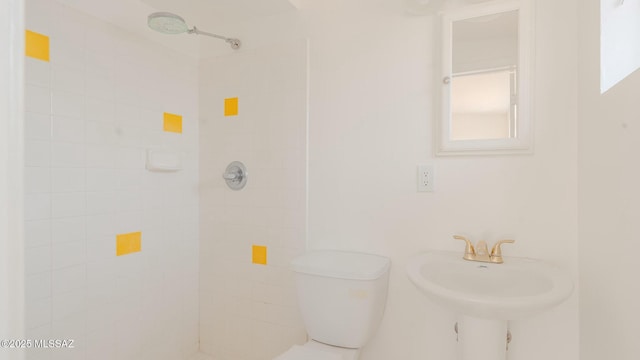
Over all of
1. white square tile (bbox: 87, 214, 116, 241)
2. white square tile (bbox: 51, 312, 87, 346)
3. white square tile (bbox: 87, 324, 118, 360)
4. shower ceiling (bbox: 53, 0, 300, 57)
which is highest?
shower ceiling (bbox: 53, 0, 300, 57)

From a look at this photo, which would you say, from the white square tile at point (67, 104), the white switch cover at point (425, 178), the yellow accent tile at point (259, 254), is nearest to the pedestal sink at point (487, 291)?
the white switch cover at point (425, 178)

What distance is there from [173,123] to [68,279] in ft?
2.80

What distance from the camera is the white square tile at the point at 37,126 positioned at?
44.3 inches

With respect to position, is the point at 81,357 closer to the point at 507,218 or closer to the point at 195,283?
the point at 195,283

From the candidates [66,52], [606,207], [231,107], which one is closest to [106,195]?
[66,52]

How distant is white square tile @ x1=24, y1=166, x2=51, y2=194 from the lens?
112cm

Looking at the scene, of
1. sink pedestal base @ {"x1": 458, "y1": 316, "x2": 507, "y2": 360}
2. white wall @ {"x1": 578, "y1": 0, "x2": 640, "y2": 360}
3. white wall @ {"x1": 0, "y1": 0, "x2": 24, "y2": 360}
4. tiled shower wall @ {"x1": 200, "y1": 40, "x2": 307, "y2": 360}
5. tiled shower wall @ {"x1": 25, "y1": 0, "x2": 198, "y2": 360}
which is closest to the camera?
white wall @ {"x1": 0, "y1": 0, "x2": 24, "y2": 360}

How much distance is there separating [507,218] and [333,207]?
0.73m

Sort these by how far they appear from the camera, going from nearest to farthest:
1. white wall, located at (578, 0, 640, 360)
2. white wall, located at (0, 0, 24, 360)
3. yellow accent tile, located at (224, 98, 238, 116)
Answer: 1. white wall, located at (0, 0, 24, 360)
2. white wall, located at (578, 0, 640, 360)
3. yellow accent tile, located at (224, 98, 238, 116)

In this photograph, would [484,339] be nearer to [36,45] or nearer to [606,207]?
[606,207]

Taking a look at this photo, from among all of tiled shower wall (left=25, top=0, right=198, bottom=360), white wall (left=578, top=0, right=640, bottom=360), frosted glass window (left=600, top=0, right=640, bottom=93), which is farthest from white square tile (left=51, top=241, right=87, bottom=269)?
frosted glass window (left=600, top=0, right=640, bottom=93)

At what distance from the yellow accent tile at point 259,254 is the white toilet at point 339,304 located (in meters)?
0.37

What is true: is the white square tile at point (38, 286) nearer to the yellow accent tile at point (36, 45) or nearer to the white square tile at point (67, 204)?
the white square tile at point (67, 204)

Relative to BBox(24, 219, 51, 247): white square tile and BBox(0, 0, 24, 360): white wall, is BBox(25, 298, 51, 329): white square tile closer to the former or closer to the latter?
BBox(24, 219, 51, 247): white square tile
